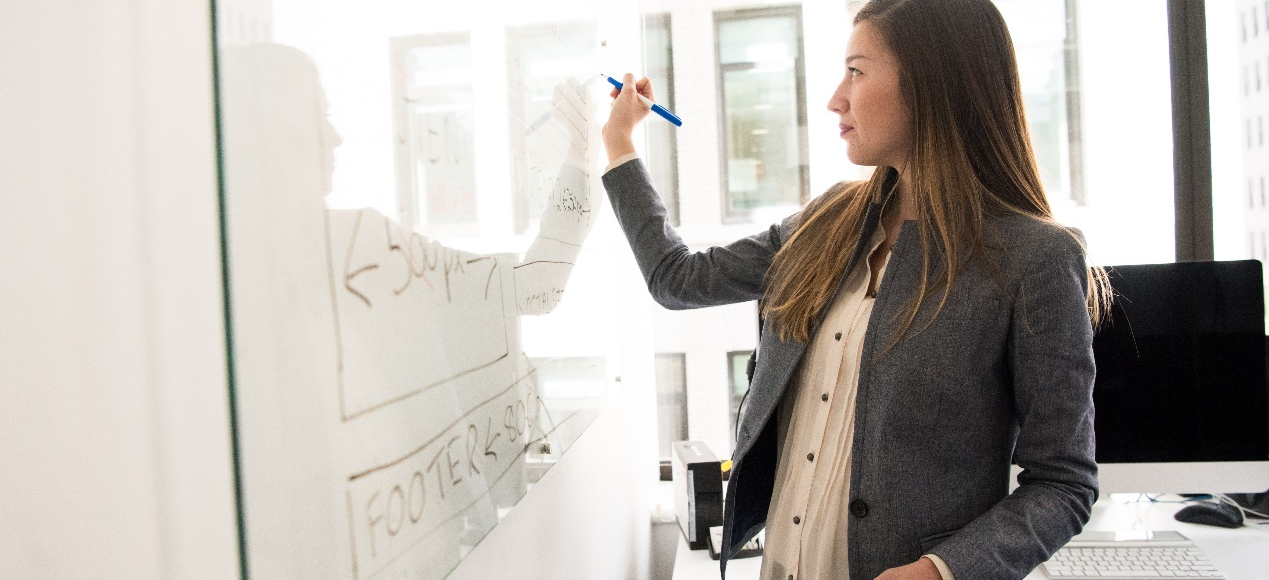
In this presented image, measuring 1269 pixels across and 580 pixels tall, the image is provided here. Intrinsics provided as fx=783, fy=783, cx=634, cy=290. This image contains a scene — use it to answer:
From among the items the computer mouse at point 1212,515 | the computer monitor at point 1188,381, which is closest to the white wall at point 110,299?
the computer monitor at point 1188,381

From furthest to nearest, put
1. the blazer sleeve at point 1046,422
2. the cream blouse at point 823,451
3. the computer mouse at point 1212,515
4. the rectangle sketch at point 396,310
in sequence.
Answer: the computer mouse at point 1212,515
the cream blouse at point 823,451
the blazer sleeve at point 1046,422
the rectangle sketch at point 396,310

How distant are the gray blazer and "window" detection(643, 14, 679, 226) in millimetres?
1578

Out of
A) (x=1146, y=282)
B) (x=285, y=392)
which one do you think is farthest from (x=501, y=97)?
(x=1146, y=282)

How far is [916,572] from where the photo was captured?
949mm

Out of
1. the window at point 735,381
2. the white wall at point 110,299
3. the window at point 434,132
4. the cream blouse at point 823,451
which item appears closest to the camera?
the white wall at point 110,299

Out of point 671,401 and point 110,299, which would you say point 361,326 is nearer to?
point 110,299

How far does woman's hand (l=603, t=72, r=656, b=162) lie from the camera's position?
49.9 inches

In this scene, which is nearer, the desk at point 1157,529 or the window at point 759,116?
the desk at point 1157,529

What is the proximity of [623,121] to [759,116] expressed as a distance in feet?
4.71

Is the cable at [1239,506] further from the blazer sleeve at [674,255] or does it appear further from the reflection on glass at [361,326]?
the reflection on glass at [361,326]

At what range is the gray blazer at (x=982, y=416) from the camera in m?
0.95

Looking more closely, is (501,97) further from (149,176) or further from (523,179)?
(149,176)

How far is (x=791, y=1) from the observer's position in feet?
8.36

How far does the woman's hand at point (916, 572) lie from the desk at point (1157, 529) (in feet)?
2.11
